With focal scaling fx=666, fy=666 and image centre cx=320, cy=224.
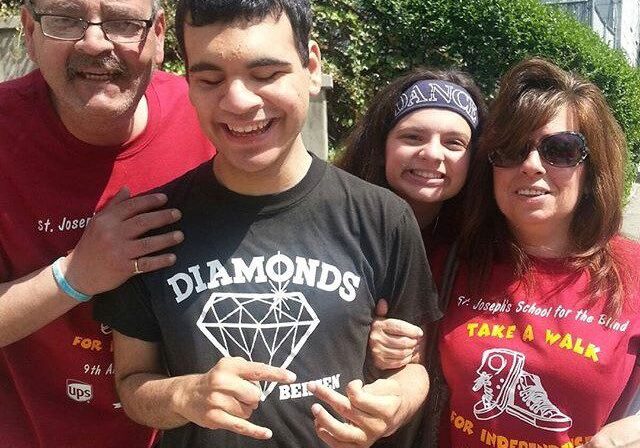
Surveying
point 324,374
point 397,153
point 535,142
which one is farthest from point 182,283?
point 535,142

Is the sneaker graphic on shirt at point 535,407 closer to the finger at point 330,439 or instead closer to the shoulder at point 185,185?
the finger at point 330,439

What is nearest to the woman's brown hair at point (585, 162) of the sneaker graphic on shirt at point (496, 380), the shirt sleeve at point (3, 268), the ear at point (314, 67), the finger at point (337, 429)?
the sneaker graphic on shirt at point (496, 380)

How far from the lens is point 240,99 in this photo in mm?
1577

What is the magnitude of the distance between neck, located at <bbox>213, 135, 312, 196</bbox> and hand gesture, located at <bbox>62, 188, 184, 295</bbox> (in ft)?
0.55

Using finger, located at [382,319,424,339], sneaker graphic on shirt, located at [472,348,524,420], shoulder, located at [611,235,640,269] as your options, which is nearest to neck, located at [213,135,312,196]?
finger, located at [382,319,424,339]

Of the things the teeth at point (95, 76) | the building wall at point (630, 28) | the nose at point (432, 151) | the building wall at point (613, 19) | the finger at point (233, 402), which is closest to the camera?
the finger at point (233, 402)

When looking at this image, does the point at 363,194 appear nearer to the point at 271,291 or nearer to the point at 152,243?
the point at 271,291

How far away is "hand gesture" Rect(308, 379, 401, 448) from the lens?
58.9 inches

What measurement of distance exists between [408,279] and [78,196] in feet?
3.28

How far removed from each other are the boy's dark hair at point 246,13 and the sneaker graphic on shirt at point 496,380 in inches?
41.3

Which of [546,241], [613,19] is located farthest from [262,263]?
[613,19]

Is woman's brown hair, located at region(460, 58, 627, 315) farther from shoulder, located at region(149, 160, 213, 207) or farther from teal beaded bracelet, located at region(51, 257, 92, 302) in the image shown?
teal beaded bracelet, located at region(51, 257, 92, 302)

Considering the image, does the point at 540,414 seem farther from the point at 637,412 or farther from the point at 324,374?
the point at 324,374

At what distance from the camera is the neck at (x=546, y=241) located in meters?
2.17
